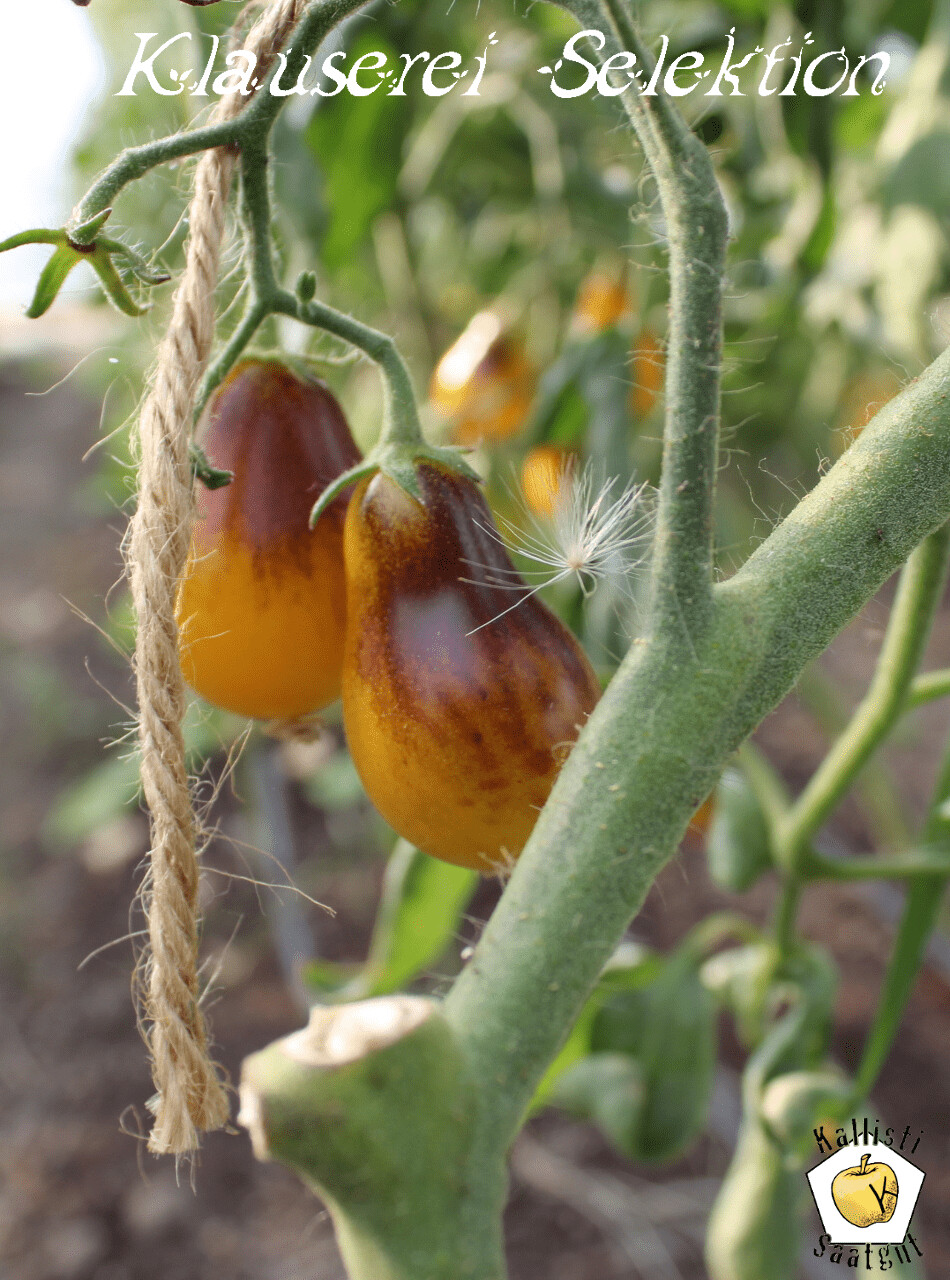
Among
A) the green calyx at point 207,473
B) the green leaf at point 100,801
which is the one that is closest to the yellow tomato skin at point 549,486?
the green calyx at point 207,473

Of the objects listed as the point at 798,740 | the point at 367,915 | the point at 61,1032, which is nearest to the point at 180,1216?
the point at 61,1032

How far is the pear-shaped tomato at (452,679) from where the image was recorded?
12.8 inches

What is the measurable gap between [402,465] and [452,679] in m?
0.08

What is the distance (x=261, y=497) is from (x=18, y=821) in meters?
1.77

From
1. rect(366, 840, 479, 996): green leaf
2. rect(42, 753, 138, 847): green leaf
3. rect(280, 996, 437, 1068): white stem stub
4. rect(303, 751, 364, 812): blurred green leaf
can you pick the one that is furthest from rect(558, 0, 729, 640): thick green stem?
rect(42, 753, 138, 847): green leaf

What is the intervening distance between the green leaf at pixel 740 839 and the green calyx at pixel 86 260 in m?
0.53

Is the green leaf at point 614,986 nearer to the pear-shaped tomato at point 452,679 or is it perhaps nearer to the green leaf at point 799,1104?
the green leaf at point 799,1104

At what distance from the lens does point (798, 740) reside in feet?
5.98

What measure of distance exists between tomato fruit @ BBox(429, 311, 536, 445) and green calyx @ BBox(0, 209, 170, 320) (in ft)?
1.95

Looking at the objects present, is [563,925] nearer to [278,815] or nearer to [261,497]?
[261,497]

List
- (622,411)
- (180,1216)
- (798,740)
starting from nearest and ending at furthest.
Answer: (622,411), (180,1216), (798,740)

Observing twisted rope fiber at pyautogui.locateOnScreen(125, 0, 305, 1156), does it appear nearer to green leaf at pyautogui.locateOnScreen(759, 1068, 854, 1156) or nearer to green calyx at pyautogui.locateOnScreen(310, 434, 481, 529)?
green calyx at pyautogui.locateOnScreen(310, 434, 481, 529)

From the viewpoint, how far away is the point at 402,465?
1.13ft

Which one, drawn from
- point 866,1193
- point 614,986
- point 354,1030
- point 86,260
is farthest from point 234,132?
point 614,986
